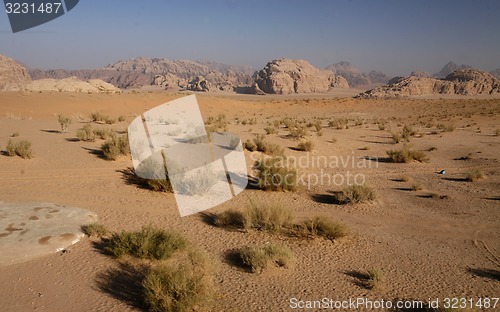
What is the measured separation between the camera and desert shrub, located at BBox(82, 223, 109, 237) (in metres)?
5.94

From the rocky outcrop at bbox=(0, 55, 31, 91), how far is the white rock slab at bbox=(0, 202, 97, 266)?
2462 inches

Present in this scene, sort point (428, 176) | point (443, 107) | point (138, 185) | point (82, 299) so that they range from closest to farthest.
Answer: point (82, 299)
point (138, 185)
point (428, 176)
point (443, 107)

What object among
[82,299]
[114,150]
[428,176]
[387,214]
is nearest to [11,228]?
[82,299]

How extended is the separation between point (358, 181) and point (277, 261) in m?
6.32

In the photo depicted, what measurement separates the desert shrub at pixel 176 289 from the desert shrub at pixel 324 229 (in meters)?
2.64

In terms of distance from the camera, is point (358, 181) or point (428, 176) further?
point (428, 176)

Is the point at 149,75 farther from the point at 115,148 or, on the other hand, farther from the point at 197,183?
the point at 197,183

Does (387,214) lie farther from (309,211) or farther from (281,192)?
(281,192)

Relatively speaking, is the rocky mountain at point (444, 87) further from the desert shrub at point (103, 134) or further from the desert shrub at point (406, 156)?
the desert shrub at point (103, 134)

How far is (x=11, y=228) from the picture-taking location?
5.82 metres

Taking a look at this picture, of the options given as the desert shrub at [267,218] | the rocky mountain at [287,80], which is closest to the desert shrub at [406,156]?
the desert shrub at [267,218]

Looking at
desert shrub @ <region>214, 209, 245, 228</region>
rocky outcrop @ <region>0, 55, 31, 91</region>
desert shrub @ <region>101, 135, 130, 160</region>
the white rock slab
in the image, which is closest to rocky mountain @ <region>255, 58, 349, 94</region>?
rocky outcrop @ <region>0, 55, 31, 91</region>

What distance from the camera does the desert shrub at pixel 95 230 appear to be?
234 inches

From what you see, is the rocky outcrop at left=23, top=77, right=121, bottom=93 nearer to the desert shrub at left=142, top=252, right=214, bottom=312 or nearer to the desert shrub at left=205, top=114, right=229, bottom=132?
the desert shrub at left=205, top=114, right=229, bottom=132
